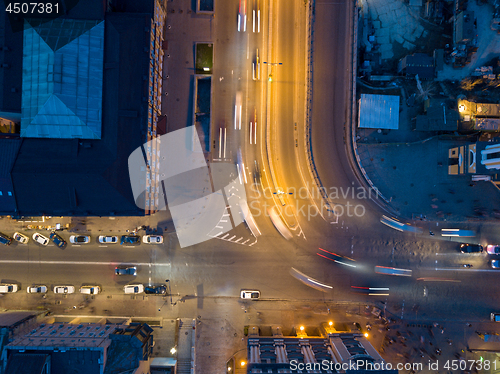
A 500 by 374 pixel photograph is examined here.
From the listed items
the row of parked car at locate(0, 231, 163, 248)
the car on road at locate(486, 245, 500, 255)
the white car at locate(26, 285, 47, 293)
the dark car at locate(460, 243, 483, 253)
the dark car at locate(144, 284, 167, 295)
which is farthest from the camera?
the car on road at locate(486, 245, 500, 255)

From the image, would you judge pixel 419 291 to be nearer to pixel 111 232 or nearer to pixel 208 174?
pixel 208 174

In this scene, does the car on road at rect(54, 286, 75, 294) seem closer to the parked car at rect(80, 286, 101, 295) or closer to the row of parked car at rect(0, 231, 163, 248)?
the parked car at rect(80, 286, 101, 295)

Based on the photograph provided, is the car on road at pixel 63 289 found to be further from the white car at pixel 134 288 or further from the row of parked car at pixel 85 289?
the white car at pixel 134 288

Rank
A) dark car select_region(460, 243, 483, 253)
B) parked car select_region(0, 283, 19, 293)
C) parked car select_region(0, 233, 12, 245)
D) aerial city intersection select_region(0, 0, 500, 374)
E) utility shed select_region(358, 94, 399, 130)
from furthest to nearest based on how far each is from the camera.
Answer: dark car select_region(460, 243, 483, 253)
utility shed select_region(358, 94, 399, 130)
aerial city intersection select_region(0, 0, 500, 374)
parked car select_region(0, 233, 12, 245)
parked car select_region(0, 283, 19, 293)

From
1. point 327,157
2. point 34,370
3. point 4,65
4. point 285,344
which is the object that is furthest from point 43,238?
point 327,157

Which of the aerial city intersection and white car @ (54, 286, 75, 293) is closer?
white car @ (54, 286, 75, 293)

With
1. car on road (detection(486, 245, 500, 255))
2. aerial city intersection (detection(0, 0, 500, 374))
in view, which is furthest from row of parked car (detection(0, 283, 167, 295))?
car on road (detection(486, 245, 500, 255))

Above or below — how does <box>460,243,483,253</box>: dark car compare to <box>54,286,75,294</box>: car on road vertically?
above

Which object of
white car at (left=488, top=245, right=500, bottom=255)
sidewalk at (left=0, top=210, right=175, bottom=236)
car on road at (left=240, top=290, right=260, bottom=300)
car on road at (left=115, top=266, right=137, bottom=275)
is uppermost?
sidewalk at (left=0, top=210, right=175, bottom=236)
